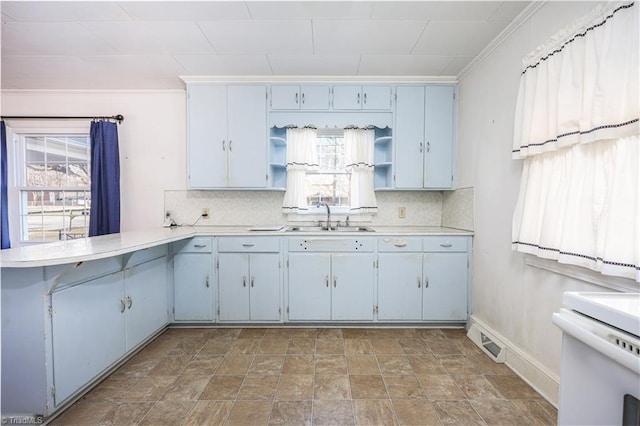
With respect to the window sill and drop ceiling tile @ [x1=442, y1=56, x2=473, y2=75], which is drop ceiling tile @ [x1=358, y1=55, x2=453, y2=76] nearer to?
drop ceiling tile @ [x1=442, y1=56, x2=473, y2=75]

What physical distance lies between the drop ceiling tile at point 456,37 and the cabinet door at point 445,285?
6.16ft

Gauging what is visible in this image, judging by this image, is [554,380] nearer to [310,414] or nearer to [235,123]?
[310,414]

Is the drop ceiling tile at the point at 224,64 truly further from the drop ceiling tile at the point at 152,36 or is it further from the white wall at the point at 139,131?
the white wall at the point at 139,131

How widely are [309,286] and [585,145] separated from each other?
2.30 metres

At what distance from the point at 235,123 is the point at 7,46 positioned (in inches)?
76.1

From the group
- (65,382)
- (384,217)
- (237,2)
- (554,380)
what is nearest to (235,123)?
(237,2)

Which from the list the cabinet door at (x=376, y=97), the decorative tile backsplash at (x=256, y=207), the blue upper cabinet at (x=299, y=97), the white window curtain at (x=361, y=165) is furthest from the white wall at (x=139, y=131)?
the cabinet door at (x=376, y=97)

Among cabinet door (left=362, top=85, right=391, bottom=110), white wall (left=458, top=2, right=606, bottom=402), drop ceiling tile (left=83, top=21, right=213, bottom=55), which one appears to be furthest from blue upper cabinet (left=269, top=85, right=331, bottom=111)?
white wall (left=458, top=2, right=606, bottom=402)

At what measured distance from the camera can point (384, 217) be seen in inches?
136

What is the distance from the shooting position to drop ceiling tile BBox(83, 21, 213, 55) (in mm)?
2160

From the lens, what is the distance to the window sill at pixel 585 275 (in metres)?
1.35

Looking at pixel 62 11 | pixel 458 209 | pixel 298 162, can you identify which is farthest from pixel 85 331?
pixel 458 209

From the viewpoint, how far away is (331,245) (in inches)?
111

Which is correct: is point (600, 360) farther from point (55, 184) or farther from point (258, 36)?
point (55, 184)
